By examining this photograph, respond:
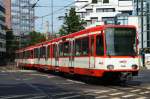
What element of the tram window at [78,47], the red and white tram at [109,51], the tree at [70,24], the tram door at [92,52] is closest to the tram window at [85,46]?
the red and white tram at [109,51]

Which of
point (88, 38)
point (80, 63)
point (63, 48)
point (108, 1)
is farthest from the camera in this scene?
point (108, 1)

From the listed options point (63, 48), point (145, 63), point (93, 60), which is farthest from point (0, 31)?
point (93, 60)

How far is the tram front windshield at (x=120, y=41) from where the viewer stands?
25.5m

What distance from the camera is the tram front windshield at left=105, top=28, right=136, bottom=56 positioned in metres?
25.5

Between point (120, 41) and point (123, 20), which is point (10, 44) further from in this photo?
point (120, 41)

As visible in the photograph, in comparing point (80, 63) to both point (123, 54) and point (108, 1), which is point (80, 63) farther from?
point (108, 1)

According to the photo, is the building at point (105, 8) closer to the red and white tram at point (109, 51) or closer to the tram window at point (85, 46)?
the tram window at point (85, 46)

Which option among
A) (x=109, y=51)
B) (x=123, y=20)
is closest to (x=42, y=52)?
(x=109, y=51)

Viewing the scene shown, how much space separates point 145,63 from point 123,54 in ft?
196

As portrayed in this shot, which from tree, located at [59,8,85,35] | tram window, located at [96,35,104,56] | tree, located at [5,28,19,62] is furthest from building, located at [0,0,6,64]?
tram window, located at [96,35,104,56]

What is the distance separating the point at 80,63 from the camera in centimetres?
2934

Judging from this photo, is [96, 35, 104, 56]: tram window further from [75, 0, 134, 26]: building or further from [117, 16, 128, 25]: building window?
[75, 0, 134, 26]: building

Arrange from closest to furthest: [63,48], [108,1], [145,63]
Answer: [63,48] → [145,63] → [108,1]

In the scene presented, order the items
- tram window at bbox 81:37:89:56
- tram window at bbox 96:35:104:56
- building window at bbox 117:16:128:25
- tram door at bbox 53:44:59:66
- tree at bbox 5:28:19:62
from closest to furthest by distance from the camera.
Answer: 1. tram window at bbox 96:35:104:56
2. tram window at bbox 81:37:89:56
3. tram door at bbox 53:44:59:66
4. building window at bbox 117:16:128:25
5. tree at bbox 5:28:19:62
